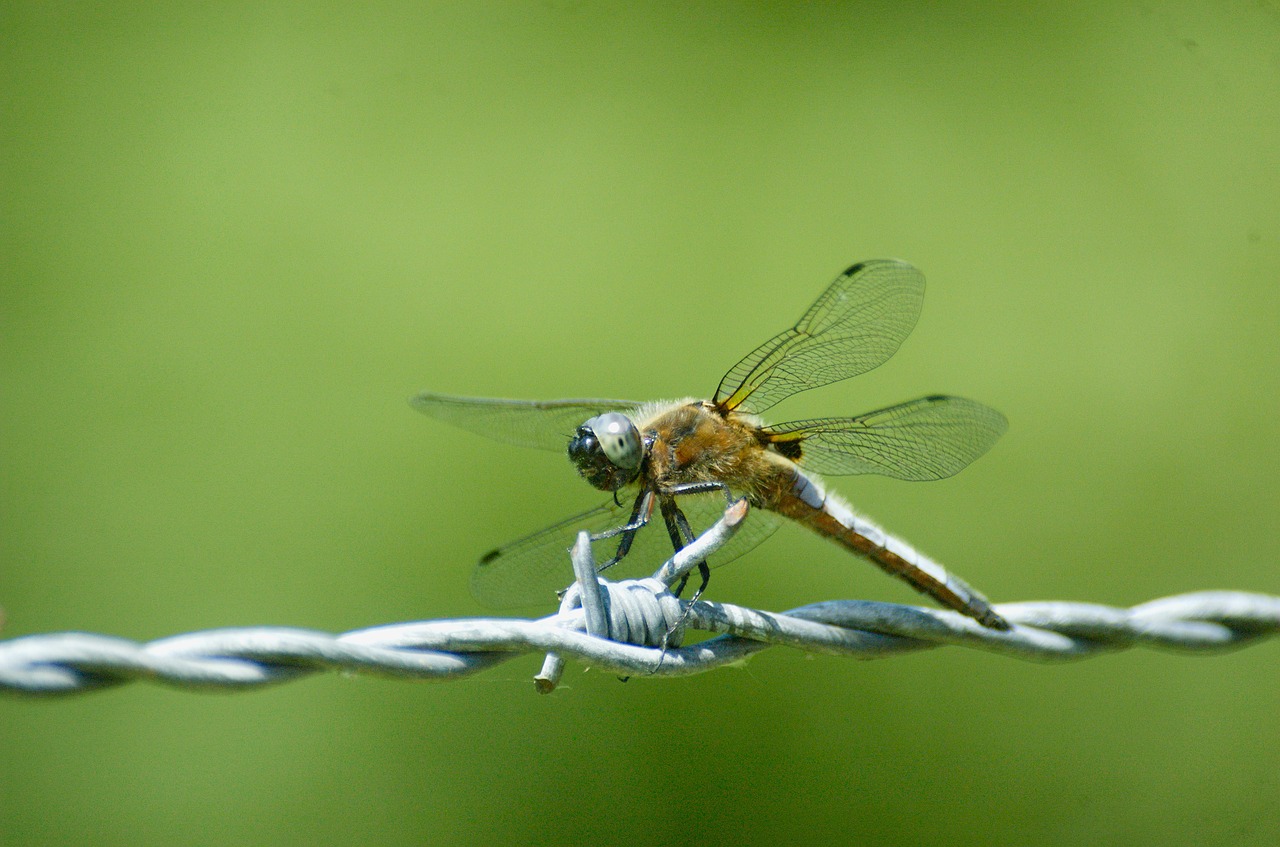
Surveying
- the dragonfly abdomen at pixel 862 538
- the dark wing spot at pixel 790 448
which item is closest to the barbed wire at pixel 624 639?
the dragonfly abdomen at pixel 862 538

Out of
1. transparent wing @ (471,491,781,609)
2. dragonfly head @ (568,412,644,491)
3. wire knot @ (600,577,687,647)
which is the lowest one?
wire knot @ (600,577,687,647)

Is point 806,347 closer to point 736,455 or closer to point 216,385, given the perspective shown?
point 736,455

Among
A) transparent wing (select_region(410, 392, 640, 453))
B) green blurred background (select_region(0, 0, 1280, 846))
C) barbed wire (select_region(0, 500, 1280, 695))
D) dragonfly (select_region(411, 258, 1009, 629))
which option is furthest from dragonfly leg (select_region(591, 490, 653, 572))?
green blurred background (select_region(0, 0, 1280, 846))

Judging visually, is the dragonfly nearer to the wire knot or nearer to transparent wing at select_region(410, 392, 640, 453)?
transparent wing at select_region(410, 392, 640, 453)

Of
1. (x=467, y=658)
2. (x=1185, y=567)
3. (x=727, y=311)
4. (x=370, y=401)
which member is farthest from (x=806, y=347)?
(x=1185, y=567)

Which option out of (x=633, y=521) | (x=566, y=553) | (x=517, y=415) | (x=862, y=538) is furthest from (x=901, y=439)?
(x=517, y=415)

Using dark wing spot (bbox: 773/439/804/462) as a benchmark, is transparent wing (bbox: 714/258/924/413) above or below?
above

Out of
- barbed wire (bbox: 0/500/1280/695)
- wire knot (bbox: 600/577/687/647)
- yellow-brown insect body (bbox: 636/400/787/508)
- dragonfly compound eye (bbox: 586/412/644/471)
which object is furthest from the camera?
yellow-brown insect body (bbox: 636/400/787/508)

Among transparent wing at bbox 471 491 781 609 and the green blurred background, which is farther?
the green blurred background
